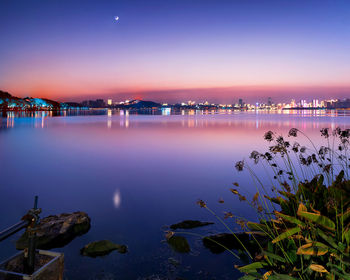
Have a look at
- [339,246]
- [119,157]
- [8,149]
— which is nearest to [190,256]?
[339,246]

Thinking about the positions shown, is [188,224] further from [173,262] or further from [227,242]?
[173,262]

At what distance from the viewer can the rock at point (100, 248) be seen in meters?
4.72

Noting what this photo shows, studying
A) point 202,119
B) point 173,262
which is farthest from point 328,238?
point 202,119

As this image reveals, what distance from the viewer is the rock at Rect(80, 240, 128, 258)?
15.5ft

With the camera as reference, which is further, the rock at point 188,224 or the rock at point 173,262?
the rock at point 188,224

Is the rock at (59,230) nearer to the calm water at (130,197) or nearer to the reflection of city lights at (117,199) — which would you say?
the calm water at (130,197)

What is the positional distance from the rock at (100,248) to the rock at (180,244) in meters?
0.81

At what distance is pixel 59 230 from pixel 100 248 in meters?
1.07

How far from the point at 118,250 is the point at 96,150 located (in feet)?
44.1

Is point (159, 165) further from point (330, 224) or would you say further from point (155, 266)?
point (330, 224)

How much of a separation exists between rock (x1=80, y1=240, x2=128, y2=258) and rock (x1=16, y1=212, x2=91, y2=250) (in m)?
0.60

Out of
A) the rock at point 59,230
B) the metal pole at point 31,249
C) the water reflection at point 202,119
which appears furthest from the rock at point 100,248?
the water reflection at point 202,119

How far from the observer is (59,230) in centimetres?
537

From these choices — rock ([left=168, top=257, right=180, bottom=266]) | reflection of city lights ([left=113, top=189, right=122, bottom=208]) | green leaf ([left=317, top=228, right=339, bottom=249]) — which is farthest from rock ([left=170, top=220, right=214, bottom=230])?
green leaf ([left=317, top=228, right=339, bottom=249])
